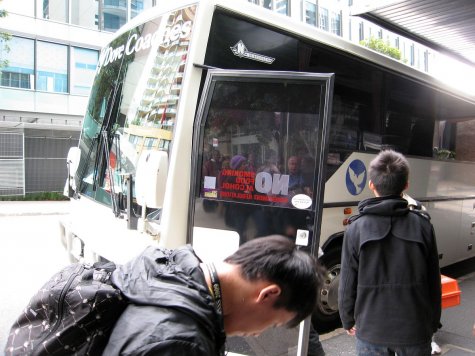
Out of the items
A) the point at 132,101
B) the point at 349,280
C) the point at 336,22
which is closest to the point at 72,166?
the point at 132,101

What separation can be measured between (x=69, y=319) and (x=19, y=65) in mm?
22163

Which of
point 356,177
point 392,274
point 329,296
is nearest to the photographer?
point 392,274

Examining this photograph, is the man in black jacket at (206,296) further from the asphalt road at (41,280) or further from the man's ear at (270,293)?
the asphalt road at (41,280)

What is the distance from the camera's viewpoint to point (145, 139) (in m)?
3.59

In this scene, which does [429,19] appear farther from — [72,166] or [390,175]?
[72,166]

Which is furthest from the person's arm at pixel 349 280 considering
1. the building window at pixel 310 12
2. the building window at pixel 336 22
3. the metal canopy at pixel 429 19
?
the building window at pixel 336 22

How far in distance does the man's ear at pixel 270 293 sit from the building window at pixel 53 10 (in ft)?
75.5

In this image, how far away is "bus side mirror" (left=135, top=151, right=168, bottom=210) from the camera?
9.95ft

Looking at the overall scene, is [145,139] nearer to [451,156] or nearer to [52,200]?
[451,156]

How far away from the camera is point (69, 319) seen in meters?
1.17

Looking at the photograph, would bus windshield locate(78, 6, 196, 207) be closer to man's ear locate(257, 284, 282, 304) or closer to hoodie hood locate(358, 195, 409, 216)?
hoodie hood locate(358, 195, 409, 216)

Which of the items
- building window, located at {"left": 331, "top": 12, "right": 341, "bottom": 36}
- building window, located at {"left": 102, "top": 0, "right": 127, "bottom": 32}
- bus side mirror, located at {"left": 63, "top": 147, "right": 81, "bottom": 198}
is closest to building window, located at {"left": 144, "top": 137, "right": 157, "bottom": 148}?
bus side mirror, located at {"left": 63, "top": 147, "right": 81, "bottom": 198}

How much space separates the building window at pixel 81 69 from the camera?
21.6 meters

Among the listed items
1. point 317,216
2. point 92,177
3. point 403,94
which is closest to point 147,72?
point 92,177
